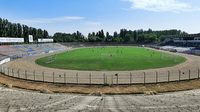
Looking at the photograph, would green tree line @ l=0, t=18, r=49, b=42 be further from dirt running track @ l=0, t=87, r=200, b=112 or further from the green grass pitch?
dirt running track @ l=0, t=87, r=200, b=112

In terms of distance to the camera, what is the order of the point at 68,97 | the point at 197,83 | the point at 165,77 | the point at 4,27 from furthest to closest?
the point at 4,27 < the point at 165,77 < the point at 197,83 < the point at 68,97

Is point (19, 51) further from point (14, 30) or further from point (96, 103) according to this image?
point (96, 103)

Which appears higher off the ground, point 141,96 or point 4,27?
point 4,27

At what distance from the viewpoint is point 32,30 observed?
169 metres

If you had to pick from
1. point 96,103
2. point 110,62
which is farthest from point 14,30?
point 96,103

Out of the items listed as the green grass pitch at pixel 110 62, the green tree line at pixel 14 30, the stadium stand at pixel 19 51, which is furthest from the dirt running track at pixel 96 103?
the green tree line at pixel 14 30

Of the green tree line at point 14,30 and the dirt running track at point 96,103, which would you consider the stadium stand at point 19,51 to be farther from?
the dirt running track at point 96,103

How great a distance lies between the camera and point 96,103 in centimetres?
2462

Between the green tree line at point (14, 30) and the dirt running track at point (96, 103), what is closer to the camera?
the dirt running track at point (96, 103)

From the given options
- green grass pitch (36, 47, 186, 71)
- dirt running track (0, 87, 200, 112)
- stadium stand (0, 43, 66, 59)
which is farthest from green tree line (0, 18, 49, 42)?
dirt running track (0, 87, 200, 112)

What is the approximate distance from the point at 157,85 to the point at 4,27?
115 meters

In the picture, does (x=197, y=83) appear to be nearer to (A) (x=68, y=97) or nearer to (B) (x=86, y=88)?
(B) (x=86, y=88)

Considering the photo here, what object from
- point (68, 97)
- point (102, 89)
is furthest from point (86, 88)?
point (68, 97)

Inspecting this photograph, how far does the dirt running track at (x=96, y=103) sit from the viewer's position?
22.3 m
